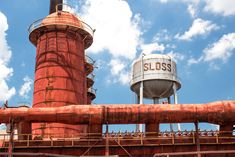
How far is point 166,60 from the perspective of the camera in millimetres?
44656

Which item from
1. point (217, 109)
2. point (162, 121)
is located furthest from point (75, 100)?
point (217, 109)

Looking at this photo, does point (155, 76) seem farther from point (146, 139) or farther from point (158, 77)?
point (146, 139)

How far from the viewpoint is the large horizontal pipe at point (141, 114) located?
1032 inches

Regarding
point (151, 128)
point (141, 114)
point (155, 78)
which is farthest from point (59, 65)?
point (151, 128)

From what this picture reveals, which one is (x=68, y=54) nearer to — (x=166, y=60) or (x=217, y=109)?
(x=166, y=60)

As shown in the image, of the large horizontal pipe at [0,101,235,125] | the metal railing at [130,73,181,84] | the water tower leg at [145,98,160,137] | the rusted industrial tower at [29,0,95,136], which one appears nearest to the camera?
the large horizontal pipe at [0,101,235,125]

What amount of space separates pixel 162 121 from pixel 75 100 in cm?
1303

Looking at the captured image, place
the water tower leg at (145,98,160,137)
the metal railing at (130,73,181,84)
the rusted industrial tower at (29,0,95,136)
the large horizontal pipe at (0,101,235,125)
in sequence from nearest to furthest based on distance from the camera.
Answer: the large horizontal pipe at (0,101,235,125)
the water tower leg at (145,98,160,137)
the rusted industrial tower at (29,0,95,136)
the metal railing at (130,73,181,84)

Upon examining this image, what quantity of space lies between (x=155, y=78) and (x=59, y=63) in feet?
38.2

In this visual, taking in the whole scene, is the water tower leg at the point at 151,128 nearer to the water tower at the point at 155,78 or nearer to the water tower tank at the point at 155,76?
the water tower at the point at 155,78

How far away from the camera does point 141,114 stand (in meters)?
26.5

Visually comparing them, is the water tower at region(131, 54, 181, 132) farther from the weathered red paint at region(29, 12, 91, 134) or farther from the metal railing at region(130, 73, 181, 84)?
the weathered red paint at region(29, 12, 91, 134)

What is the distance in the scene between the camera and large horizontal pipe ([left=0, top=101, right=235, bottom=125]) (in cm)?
2622

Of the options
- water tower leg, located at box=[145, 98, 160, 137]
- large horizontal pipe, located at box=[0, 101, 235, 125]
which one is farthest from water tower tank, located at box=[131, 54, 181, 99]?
large horizontal pipe, located at box=[0, 101, 235, 125]
